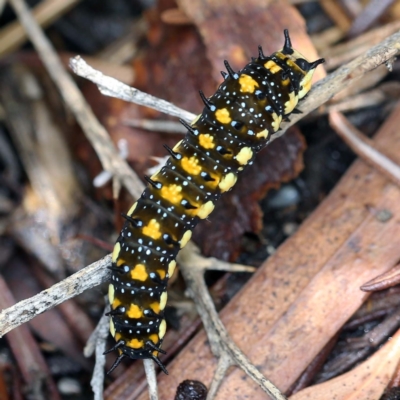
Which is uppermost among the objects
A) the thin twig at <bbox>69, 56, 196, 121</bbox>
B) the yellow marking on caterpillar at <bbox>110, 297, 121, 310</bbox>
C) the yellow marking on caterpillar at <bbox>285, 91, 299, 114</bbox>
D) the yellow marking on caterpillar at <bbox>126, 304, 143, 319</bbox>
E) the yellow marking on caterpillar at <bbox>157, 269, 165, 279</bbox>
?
the thin twig at <bbox>69, 56, 196, 121</bbox>

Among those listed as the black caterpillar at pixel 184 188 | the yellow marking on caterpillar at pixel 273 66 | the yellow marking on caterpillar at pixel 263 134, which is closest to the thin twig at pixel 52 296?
the black caterpillar at pixel 184 188

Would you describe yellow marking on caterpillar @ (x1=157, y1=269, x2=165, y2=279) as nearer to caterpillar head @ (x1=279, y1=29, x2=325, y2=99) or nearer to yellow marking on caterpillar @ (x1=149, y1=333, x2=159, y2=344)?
yellow marking on caterpillar @ (x1=149, y1=333, x2=159, y2=344)

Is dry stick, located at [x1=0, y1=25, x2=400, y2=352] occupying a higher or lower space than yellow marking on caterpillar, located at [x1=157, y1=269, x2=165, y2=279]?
higher

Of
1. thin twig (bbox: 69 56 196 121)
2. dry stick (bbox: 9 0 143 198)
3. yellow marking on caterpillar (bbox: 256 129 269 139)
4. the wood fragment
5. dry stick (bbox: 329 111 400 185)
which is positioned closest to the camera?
yellow marking on caterpillar (bbox: 256 129 269 139)

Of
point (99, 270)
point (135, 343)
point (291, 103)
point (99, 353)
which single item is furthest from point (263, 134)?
point (99, 353)

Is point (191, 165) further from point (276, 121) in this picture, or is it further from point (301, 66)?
point (301, 66)

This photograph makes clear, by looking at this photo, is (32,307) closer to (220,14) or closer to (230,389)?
(230,389)

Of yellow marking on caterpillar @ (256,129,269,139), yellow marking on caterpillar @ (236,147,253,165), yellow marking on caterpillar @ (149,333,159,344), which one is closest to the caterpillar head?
yellow marking on caterpillar @ (256,129,269,139)

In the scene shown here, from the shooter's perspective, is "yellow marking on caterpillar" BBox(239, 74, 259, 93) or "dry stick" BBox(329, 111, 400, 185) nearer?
"yellow marking on caterpillar" BBox(239, 74, 259, 93)
